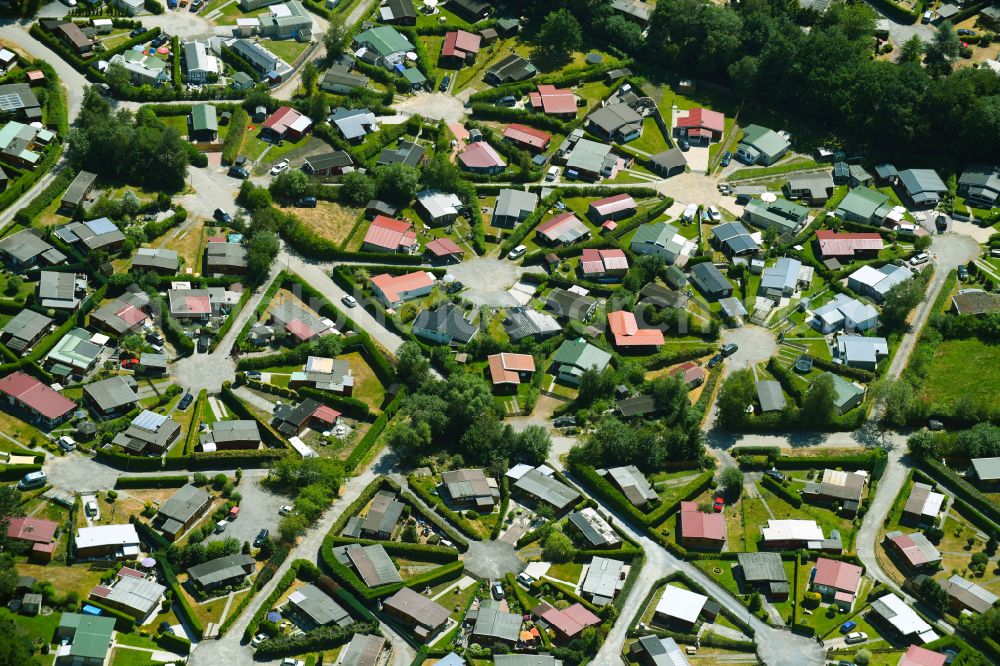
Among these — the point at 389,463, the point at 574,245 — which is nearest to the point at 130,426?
the point at 389,463

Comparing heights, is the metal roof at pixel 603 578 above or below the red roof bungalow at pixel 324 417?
below

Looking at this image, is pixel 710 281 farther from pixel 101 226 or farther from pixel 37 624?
pixel 37 624

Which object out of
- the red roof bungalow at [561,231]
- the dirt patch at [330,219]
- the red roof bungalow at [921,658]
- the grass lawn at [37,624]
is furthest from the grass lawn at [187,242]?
the red roof bungalow at [921,658]

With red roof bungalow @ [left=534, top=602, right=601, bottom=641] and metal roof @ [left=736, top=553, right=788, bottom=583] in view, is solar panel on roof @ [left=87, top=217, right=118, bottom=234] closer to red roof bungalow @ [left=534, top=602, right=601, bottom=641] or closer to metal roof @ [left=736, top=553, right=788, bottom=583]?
red roof bungalow @ [left=534, top=602, right=601, bottom=641]

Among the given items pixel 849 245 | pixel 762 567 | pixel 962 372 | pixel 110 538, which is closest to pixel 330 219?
pixel 110 538

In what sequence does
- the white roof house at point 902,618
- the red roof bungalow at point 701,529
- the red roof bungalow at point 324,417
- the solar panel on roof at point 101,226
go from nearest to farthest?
the white roof house at point 902,618 < the red roof bungalow at point 701,529 < the red roof bungalow at point 324,417 < the solar panel on roof at point 101,226

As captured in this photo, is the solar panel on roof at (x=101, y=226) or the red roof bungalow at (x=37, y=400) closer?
the red roof bungalow at (x=37, y=400)

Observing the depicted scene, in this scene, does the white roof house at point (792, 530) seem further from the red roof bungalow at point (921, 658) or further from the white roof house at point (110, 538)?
the white roof house at point (110, 538)

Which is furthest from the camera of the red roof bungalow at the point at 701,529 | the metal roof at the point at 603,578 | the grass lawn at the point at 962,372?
the grass lawn at the point at 962,372
